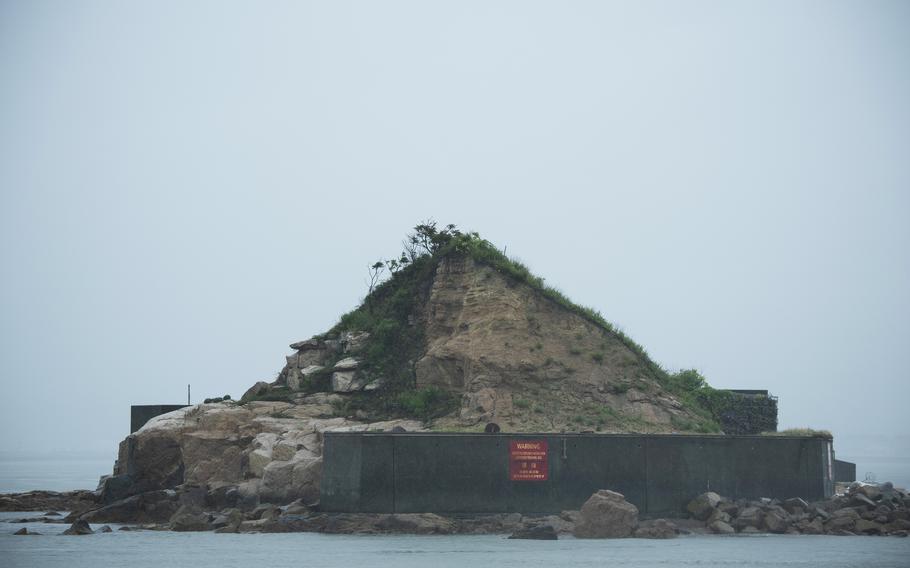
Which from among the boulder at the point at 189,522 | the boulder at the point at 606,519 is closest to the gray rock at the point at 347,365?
the boulder at the point at 189,522

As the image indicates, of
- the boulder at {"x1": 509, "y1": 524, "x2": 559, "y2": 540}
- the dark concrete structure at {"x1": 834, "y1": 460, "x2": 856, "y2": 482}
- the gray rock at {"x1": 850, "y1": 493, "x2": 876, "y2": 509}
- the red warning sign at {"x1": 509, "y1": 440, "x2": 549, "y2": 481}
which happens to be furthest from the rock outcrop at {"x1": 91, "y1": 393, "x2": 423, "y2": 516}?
the dark concrete structure at {"x1": 834, "y1": 460, "x2": 856, "y2": 482}

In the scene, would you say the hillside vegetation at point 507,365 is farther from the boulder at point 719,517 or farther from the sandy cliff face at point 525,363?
the boulder at point 719,517

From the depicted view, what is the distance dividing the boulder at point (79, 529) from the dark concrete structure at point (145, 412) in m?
12.5

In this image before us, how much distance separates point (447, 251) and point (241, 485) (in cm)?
1434

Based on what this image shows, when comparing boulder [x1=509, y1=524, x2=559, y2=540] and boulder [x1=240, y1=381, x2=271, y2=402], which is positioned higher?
boulder [x1=240, y1=381, x2=271, y2=402]

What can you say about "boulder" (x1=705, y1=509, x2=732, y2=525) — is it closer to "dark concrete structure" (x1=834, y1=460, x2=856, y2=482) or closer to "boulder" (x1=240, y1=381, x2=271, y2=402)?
"boulder" (x1=240, y1=381, x2=271, y2=402)

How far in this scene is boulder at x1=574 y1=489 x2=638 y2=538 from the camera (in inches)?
1180

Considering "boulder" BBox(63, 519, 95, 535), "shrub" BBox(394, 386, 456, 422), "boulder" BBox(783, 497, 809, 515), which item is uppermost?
"shrub" BBox(394, 386, 456, 422)

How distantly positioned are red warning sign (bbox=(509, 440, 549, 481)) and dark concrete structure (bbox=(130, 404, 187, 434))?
20225 mm

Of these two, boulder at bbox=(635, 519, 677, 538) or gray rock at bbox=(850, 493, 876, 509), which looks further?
gray rock at bbox=(850, 493, 876, 509)

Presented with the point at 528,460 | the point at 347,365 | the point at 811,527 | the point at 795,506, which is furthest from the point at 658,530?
the point at 347,365

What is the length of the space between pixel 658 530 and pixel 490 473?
16.7 feet

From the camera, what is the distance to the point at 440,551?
28.0 m

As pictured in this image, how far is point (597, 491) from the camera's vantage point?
3152 cm
